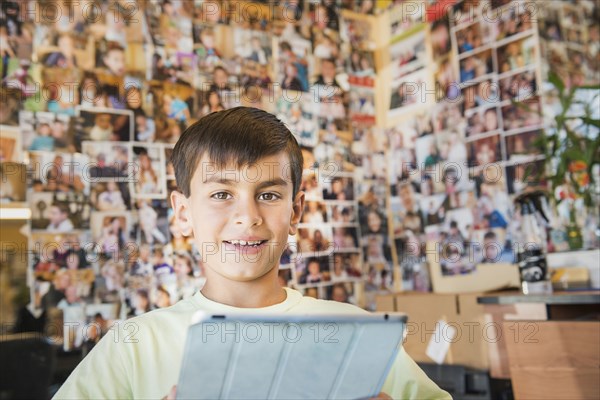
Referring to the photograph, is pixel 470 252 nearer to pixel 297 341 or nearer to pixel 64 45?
pixel 64 45

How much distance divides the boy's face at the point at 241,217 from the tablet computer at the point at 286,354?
34 cm

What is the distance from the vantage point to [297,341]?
583 millimetres

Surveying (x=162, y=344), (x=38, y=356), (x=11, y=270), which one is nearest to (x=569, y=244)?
(x=162, y=344)

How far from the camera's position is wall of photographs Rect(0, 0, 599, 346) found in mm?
1942

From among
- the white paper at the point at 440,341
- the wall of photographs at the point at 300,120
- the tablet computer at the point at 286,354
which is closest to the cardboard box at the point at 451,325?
the white paper at the point at 440,341

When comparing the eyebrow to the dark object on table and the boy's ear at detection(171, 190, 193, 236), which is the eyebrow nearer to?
the boy's ear at detection(171, 190, 193, 236)

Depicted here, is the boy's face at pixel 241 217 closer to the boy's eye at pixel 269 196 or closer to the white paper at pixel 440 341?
the boy's eye at pixel 269 196

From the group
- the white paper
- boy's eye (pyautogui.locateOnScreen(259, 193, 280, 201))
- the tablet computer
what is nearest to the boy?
boy's eye (pyautogui.locateOnScreen(259, 193, 280, 201))

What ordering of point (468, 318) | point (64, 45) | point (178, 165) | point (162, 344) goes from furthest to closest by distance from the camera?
point (64, 45), point (468, 318), point (178, 165), point (162, 344)

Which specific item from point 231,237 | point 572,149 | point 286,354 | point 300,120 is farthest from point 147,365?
point 300,120

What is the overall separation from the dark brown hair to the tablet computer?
40 cm

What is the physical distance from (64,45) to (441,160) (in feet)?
4.84

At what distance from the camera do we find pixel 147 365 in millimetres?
831

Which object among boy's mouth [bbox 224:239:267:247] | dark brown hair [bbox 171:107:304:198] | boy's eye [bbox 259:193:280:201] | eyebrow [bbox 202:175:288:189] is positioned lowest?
boy's mouth [bbox 224:239:267:247]
